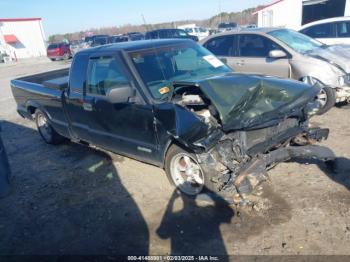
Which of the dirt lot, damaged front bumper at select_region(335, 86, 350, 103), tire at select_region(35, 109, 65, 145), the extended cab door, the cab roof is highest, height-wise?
the cab roof

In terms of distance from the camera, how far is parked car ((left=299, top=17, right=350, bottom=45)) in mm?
8844

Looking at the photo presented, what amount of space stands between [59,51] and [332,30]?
973 inches

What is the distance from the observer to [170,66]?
418 centimetres

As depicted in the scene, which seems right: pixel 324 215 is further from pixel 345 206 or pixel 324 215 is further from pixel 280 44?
pixel 280 44

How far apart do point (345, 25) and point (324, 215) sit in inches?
296

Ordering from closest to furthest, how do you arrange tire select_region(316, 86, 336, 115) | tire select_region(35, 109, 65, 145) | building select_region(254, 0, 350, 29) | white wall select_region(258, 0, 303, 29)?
tire select_region(316, 86, 336, 115), tire select_region(35, 109, 65, 145), building select_region(254, 0, 350, 29), white wall select_region(258, 0, 303, 29)

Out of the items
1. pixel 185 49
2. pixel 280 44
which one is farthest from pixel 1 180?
pixel 280 44

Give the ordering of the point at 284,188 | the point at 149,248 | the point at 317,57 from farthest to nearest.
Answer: the point at 317,57 → the point at 284,188 → the point at 149,248

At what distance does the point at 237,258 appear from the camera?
9.46 ft

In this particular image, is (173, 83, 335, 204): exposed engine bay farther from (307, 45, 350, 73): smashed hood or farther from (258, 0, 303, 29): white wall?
(258, 0, 303, 29): white wall

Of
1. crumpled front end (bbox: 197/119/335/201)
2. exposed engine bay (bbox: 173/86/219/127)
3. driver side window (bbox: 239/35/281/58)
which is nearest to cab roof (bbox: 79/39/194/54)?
exposed engine bay (bbox: 173/86/219/127)

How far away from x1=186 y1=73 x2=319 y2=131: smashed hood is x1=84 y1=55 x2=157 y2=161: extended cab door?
2.82 feet

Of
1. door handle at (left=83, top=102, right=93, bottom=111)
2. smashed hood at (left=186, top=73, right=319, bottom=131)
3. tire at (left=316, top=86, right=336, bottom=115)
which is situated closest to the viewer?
smashed hood at (left=186, top=73, right=319, bottom=131)

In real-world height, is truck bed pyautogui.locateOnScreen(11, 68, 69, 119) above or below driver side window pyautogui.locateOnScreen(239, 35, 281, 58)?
below
